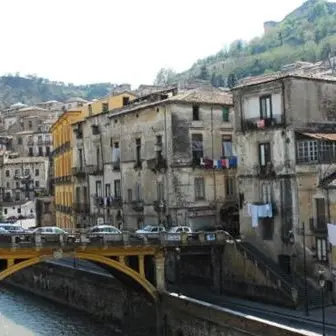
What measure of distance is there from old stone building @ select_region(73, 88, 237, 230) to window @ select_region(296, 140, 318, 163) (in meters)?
13.1

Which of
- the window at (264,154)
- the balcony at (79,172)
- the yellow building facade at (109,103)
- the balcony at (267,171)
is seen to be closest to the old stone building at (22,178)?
the balcony at (79,172)

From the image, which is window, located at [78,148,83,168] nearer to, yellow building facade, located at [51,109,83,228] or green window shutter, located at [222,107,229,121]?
yellow building facade, located at [51,109,83,228]

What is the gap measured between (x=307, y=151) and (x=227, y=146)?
1493 centimetres

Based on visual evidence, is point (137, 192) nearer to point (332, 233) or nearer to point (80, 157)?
point (80, 157)

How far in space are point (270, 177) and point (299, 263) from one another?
6.45m

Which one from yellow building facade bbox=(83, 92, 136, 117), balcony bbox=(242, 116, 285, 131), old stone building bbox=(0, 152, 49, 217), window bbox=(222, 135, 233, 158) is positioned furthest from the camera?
old stone building bbox=(0, 152, 49, 217)

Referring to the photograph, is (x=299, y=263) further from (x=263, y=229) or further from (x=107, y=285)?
(x=107, y=285)

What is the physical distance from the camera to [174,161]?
194ft

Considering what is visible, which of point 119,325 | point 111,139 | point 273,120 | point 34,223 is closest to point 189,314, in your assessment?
point 119,325

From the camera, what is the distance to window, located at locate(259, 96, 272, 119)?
50.4m

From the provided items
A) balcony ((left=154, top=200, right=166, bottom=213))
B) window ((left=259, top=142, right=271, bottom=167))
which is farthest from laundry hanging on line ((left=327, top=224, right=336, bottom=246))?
balcony ((left=154, top=200, right=166, bottom=213))

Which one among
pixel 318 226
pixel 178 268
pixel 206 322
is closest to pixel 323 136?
pixel 318 226

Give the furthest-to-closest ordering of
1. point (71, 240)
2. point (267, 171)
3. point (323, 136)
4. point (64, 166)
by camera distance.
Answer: point (64, 166), point (267, 171), point (323, 136), point (71, 240)

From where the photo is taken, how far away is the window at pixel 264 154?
50.6 meters
